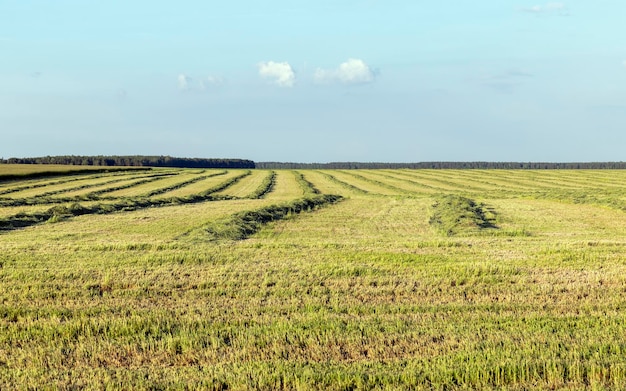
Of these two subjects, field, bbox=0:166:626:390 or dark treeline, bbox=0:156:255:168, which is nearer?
field, bbox=0:166:626:390

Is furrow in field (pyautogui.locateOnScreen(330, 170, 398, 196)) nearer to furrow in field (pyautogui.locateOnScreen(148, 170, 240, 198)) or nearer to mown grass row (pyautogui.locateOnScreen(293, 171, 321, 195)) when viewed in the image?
mown grass row (pyautogui.locateOnScreen(293, 171, 321, 195))

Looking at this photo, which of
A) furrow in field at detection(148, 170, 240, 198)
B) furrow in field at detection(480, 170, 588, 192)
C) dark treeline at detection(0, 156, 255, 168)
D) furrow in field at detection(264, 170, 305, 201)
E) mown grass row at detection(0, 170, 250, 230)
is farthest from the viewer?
dark treeline at detection(0, 156, 255, 168)

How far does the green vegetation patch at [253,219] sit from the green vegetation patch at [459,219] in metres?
6.43

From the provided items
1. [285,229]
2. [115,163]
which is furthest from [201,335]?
[115,163]

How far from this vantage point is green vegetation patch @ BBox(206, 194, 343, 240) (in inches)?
818

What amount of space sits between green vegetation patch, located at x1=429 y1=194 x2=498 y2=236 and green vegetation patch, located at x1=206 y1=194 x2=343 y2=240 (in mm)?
6427

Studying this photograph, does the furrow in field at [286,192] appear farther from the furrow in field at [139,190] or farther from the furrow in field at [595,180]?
the furrow in field at [595,180]

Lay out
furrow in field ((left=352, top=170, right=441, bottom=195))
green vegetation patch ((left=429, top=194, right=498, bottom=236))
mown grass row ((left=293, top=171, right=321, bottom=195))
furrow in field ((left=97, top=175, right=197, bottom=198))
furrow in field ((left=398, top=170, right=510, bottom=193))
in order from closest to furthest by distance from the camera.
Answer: green vegetation patch ((left=429, top=194, right=498, bottom=236)) → furrow in field ((left=97, top=175, right=197, bottom=198)) → mown grass row ((left=293, top=171, right=321, bottom=195)) → furrow in field ((left=352, top=170, right=441, bottom=195)) → furrow in field ((left=398, top=170, right=510, bottom=193))

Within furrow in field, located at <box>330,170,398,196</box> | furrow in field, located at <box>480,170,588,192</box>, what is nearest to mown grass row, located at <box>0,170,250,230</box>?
furrow in field, located at <box>330,170,398,196</box>

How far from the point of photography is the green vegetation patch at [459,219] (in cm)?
2266

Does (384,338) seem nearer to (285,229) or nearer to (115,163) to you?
(285,229)

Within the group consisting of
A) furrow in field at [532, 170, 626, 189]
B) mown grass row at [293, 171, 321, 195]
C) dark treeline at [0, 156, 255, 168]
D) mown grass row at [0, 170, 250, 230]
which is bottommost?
mown grass row at [0, 170, 250, 230]

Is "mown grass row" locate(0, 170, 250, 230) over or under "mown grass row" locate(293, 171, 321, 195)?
under

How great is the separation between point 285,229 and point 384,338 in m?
15.2
